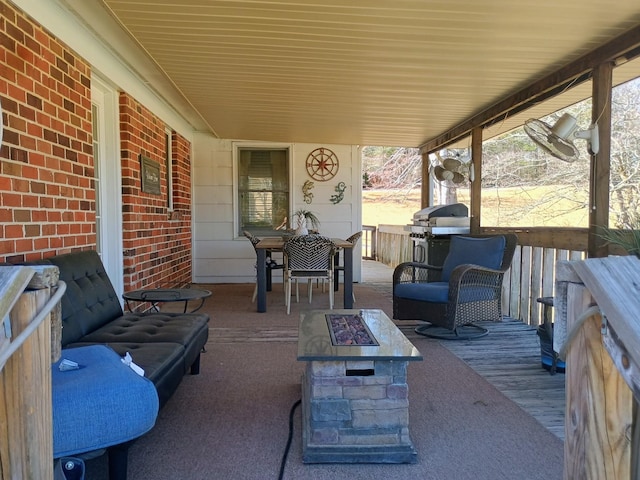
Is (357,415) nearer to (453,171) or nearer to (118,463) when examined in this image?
(118,463)

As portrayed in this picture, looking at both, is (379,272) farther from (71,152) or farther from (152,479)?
(152,479)

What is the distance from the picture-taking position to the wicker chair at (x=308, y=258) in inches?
183

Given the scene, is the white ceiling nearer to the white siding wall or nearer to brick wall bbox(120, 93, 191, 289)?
brick wall bbox(120, 93, 191, 289)

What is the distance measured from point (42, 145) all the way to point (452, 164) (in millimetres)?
4113

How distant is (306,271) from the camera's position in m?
4.83

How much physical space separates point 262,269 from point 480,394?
9.03 feet

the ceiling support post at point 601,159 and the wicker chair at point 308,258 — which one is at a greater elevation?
the ceiling support post at point 601,159

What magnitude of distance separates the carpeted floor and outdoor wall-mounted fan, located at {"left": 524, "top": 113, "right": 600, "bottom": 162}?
172cm

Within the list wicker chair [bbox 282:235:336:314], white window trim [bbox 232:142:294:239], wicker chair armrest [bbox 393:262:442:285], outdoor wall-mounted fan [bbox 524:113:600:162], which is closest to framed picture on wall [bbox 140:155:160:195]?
wicker chair [bbox 282:235:336:314]

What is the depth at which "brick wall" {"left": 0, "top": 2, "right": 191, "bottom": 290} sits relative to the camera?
7.40 ft

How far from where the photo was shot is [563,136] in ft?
10.5

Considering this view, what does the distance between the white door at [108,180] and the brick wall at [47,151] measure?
0.26 ft

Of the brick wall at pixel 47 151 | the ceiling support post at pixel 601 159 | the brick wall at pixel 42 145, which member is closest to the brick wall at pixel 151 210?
the brick wall at pixel 47 151

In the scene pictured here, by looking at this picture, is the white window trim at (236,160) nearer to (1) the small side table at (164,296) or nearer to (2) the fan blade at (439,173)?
(2) the fan blade at (439,173)
